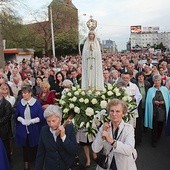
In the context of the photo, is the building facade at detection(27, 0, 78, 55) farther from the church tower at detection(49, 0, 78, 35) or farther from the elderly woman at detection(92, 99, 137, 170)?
the elderly woman at detection(92, 99, 137, 170)

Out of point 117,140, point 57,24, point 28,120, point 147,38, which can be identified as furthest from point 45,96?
point 147,38

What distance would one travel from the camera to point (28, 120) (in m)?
6.45

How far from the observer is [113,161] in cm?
376

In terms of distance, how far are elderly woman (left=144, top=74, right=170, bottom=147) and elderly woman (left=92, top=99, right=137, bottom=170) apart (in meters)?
4.41

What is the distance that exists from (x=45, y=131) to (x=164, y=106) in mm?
4640

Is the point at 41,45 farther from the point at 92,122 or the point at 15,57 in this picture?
the point at 92,122

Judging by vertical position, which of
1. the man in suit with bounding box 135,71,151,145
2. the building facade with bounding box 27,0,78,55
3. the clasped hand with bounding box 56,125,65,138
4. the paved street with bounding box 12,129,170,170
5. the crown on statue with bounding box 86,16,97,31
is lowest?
the paved street with bounding box 12,129,170,170

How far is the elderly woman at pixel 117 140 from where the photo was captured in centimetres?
360

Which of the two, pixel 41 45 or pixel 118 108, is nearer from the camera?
pixel 118 108

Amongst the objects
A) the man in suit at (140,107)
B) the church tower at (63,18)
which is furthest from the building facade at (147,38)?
the man in suit at (140,107)

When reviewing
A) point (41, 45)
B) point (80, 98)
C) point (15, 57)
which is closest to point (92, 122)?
point (80, 98)

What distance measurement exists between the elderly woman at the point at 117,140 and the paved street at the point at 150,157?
2.99 m

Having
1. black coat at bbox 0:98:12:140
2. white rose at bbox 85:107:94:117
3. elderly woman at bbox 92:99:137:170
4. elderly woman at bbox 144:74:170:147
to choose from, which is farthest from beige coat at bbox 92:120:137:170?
elderly woman at bbox 144:74:170:147

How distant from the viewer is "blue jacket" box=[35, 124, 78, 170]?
3.94 m
